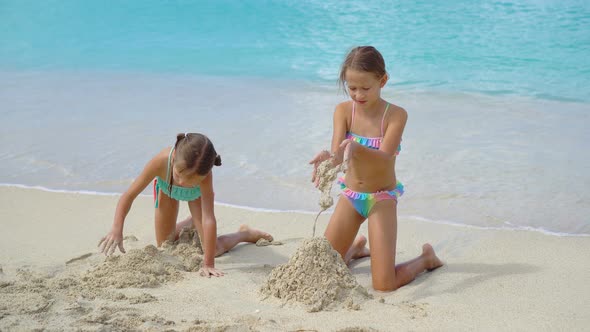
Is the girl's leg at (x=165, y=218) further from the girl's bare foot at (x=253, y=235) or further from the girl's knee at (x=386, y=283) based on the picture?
the girl's knee at (x=386, y=283)

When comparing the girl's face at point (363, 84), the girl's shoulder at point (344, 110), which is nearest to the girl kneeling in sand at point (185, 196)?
the girl's shoulder at point (344, 110)

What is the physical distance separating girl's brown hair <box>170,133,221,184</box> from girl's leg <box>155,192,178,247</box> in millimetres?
527

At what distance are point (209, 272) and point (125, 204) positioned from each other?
25.4 inches

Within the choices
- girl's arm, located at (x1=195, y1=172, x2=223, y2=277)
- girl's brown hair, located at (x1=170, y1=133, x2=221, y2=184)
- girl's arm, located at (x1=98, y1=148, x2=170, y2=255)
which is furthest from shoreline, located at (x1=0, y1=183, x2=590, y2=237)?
girl's brown hair, located at (x1=170, y1=133, x2=221, y2=184)

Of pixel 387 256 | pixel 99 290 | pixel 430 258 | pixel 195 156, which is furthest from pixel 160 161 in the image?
pixel 430 258

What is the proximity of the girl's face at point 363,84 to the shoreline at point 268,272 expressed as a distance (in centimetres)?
106

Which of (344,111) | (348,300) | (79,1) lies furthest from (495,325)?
(79,1)

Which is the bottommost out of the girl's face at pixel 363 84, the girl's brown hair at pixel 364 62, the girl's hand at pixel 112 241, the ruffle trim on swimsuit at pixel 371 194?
the girl's hand at pixel 112 241

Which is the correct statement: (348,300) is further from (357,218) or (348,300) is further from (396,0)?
(396,0)

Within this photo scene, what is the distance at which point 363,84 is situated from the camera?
3805 mm

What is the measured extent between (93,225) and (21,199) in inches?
29.6

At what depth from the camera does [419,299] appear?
356 centimetres

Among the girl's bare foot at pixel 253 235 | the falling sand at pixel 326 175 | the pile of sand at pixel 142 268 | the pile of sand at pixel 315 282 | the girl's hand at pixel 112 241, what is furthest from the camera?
the girl's bare foot at pixel 253 235

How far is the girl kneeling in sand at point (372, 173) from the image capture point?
379cm
